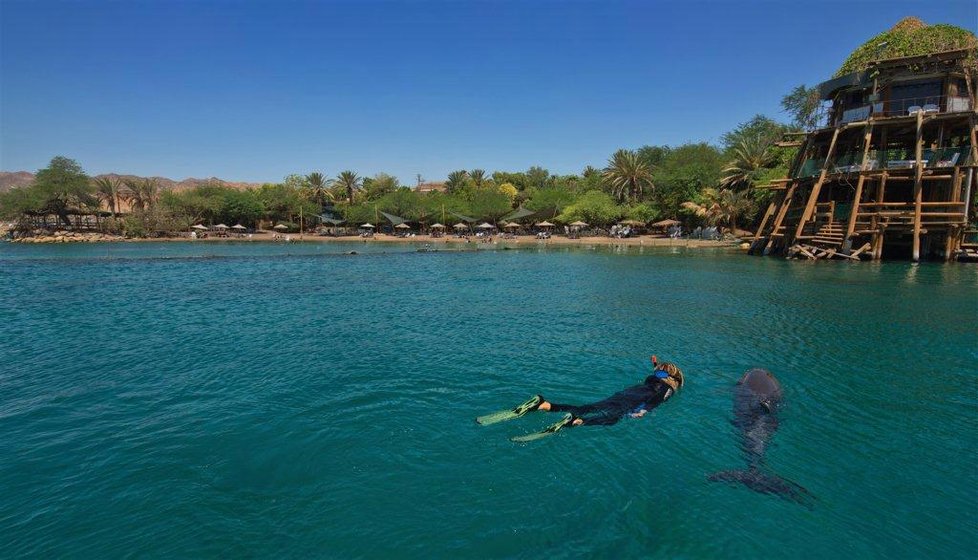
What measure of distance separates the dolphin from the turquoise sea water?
0.21m

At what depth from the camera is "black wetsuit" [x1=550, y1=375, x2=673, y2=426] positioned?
9312 millimetres

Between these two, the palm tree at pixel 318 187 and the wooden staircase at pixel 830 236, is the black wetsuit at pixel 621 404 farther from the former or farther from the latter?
the palm tree at pixel 318 187

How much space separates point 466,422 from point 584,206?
224ft

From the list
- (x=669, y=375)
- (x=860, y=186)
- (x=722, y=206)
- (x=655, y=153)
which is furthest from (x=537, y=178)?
(x=669, y=375)

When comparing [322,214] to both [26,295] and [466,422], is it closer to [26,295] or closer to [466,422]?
[26,295]

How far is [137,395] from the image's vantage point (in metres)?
10.8

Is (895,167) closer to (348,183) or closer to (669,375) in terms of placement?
(669,375)

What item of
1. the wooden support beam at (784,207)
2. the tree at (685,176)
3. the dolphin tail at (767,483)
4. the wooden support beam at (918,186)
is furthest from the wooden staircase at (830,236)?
the dolphin tail at (767,483)

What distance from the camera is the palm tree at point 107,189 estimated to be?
88875 mm

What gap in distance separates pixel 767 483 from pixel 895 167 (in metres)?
39.5

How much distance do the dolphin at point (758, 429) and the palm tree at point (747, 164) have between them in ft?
176

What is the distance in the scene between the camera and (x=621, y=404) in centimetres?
985

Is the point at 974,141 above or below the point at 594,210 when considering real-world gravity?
above

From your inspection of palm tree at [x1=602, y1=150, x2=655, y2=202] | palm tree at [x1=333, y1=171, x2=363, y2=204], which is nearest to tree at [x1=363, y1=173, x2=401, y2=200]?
palm tree at [x1=333, y1=171, x2=363, y2=204]
